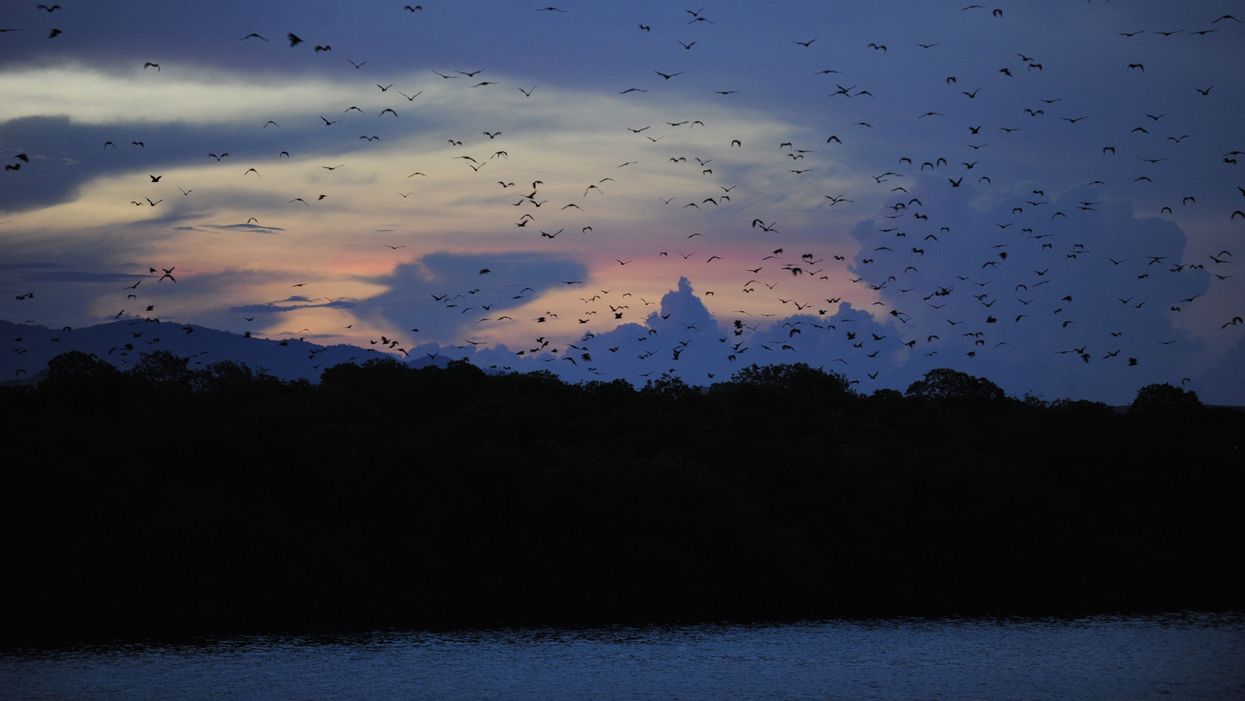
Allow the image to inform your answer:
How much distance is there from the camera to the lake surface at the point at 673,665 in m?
63.6

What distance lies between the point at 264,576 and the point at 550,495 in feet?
66.5

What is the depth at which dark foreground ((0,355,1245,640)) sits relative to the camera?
78812 millimetres

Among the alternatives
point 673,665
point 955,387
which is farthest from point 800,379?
point 673,665

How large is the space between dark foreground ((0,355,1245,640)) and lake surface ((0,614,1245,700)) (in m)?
4.81

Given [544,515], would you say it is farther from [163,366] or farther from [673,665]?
[163,366]

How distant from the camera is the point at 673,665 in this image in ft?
232

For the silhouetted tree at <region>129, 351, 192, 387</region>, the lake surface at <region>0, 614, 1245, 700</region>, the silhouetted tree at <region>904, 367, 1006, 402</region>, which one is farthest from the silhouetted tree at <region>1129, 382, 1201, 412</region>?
the silhouetted tree at <region>129, 351, 192, 387</region>

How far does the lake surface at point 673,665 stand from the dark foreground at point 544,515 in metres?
4.81

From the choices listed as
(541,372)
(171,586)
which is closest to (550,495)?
(171,586)

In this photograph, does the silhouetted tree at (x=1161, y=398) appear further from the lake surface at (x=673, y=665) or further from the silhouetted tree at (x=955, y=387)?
the lake surface at (x=673, y=665)

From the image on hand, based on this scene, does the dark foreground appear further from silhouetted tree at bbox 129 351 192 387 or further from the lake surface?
silhouetted tree at bbox 129 351 192 387

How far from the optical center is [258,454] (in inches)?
3531

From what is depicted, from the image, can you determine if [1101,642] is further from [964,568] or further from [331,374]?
[331,374]

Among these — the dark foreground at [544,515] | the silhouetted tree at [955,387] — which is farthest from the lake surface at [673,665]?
the silhouetted tree at [955,387]
